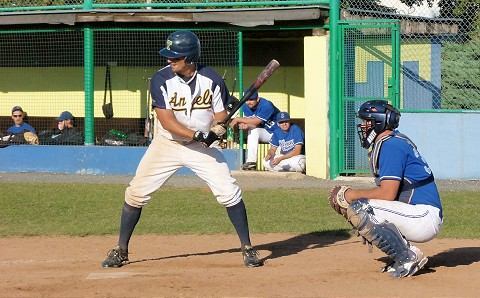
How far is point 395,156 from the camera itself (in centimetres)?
707

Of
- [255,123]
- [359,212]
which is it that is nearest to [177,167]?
[359,212]

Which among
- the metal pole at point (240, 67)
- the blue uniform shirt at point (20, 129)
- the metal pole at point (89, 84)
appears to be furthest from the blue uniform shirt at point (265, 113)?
the blue uniform shirt at point (20, 129)

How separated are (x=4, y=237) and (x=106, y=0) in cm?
853

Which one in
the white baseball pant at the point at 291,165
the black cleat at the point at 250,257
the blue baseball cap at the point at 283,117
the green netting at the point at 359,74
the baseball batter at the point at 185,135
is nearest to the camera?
the baseball batter at the point at 185,135

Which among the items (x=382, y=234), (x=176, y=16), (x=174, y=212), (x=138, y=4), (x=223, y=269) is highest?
(x=138, y=4)

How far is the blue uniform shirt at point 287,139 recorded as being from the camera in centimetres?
1539

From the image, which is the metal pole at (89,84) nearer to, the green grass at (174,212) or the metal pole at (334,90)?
the green grass at (174,212)

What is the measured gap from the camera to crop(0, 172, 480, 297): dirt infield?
6.75 meters

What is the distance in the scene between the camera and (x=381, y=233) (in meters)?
7.12

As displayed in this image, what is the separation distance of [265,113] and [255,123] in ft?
0.79

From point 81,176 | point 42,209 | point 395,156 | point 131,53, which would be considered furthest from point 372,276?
point 131,53

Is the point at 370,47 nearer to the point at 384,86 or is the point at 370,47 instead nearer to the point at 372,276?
the point at 384,86

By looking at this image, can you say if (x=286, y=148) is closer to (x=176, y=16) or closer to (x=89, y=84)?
(x=176, y=16)

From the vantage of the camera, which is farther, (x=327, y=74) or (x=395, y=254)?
(x=327, y=74)
